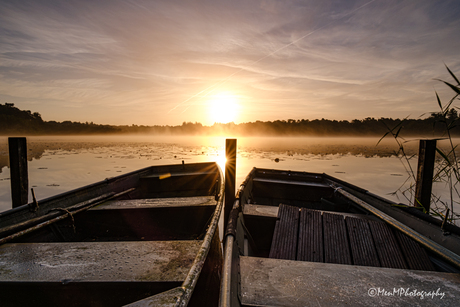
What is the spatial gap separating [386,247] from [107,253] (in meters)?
3.57

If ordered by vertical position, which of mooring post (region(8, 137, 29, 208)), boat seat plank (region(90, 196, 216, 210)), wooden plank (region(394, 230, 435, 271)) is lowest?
wooden plank (region(394, 230, 435, 271))

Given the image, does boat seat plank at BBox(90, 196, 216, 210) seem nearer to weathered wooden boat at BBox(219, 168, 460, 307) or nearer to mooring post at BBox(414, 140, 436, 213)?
weathered wooden boat at BBox(219, 168, 460, 307)

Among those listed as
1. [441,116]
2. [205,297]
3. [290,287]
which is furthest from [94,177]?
[441,116]

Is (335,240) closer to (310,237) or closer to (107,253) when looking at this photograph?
(310,237)

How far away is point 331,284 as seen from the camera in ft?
7.24

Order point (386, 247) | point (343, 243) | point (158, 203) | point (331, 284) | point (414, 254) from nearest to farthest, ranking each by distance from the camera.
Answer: point (331, 284) → point (414, 254) → point (386, 247) → point (343, 243) → point (158, 203)

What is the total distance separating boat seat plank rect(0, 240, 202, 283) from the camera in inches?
88.6

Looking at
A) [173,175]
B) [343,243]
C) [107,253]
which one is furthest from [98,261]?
[173,175]

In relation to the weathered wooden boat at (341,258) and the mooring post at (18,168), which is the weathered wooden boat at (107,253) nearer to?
the weathered wooden boat at (341,258)

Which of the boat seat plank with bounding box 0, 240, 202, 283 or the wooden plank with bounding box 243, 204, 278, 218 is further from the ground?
the wooden plank with bounding box 243, 204, 278, 218

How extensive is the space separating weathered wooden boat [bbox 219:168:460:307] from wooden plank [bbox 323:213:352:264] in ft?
0.04

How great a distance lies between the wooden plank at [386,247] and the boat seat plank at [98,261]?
7.87 feet

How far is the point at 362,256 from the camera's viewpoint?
2.96 meters

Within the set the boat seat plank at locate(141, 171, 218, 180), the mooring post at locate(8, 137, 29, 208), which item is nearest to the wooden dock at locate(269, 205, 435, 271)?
the boat seat plank at locate(141, 171, 218, 180)
